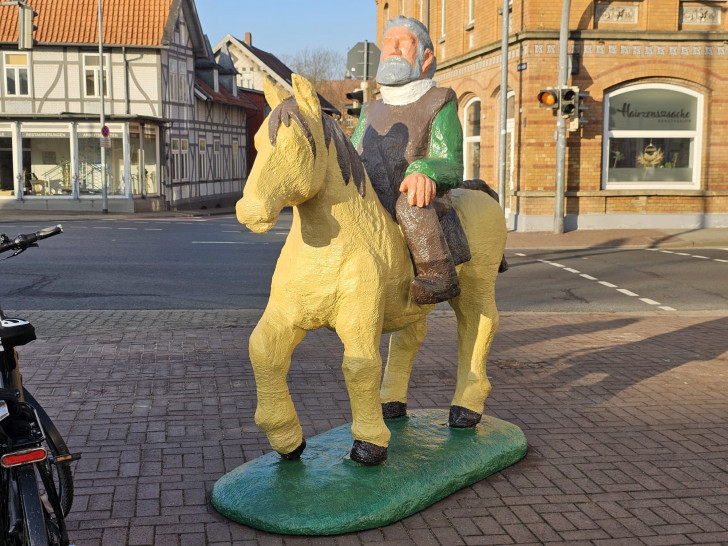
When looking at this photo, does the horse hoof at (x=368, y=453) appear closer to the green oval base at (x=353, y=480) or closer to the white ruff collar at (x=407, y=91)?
the green oval base at (x=353, y=480)

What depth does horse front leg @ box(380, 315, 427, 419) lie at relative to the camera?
544 cm

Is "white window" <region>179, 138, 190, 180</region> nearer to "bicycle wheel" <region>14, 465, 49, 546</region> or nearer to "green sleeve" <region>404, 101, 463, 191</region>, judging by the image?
"green sleeve" <region>404, 101, 463, 191</region>

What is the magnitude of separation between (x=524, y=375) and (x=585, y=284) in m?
6.22

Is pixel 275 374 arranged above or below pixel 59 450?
above

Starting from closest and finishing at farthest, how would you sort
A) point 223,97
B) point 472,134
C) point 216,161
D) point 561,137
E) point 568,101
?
point 568,101 < point 561,137 < point 472,134 < point 223,97 < point 216,161

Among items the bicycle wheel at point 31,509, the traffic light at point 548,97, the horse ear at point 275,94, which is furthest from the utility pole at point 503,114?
the bicycle wheel at point 31,509

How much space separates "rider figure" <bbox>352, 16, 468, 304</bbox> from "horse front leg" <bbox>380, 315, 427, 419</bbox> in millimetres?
896

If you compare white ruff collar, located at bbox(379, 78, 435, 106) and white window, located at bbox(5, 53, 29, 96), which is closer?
white ruff collar, located at bbox(379, 78, 435, 106)

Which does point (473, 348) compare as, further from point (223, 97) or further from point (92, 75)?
point (223, 97)

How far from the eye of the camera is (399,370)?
549 centimetres

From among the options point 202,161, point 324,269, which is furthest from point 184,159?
point 324,269

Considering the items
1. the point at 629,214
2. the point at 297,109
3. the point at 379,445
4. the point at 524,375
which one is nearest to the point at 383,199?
the point at 297,109

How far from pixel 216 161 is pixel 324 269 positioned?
130 ft

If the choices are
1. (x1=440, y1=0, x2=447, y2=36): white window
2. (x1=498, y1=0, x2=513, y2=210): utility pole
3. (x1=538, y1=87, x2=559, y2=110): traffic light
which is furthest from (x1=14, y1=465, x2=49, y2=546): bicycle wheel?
(x1=440, y1=0, x2=447, y2=36): white window
